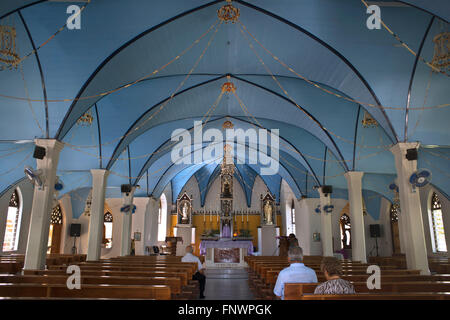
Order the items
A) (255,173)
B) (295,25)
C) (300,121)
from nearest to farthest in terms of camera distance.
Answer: (295,25), (300,121), (255,173)

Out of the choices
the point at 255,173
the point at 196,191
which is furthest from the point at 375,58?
the point at 196,191

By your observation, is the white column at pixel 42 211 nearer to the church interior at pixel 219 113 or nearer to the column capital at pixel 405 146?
the church interior at pixel 219 113

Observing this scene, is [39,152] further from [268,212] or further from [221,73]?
[268,212]

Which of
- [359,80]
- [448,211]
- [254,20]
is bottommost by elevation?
[448,211]

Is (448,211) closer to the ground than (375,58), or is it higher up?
closer to the ground

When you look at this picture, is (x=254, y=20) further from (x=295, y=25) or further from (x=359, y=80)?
(x=359, y=80)

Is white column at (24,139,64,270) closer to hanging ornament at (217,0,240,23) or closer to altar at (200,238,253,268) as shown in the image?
hanging ornament at (217,0,240,23)

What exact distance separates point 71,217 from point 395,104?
19.1 meters

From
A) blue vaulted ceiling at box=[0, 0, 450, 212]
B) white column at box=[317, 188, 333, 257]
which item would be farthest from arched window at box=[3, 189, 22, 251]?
white column at box=[317, 188, 333, 257]

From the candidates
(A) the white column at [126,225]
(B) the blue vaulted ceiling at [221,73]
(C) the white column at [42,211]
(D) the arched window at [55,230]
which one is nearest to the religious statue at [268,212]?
(B) the blue vaulted ceiling at [221,73]

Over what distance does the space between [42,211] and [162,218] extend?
16.6m

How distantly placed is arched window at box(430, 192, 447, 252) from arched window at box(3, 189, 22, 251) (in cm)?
1942

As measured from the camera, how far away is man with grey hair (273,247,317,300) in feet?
14.4

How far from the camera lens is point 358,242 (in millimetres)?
12188
